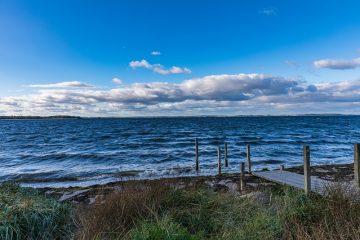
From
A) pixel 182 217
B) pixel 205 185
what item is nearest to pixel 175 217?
pixel 182 217

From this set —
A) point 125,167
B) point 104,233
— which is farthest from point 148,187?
point 125,167

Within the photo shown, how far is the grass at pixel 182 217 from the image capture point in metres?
5.00

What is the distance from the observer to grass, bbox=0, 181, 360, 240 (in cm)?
500

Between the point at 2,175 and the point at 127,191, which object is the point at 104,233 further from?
the point at 2,175

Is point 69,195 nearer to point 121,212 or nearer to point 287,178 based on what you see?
point 121,212

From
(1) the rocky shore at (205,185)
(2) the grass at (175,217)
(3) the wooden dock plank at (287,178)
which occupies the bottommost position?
(1) the rocky shore at (205,185)

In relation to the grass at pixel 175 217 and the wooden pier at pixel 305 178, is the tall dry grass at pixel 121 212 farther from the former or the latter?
the wooden pier at pixel 305 178

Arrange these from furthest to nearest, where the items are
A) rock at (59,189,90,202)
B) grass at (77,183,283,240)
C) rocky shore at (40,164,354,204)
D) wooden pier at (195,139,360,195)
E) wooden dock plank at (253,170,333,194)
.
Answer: rock at (59,189,90,202)
rocky shore at (40,164,354,204)
wooden dock plank at (253,170,333,194)
wooden pier at (195,139,360,195)
grass at (77,183,283,240)

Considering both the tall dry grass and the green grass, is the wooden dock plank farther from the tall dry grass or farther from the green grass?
the green grass

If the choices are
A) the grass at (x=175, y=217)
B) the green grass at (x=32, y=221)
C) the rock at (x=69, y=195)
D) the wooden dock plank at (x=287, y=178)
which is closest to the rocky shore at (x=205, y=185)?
the rock at (x=69, y=195)

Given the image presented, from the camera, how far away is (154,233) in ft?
15.6

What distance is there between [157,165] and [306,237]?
60.2 ft

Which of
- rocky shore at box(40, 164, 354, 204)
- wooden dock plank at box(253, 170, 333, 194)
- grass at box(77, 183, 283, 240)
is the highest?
grass at box(77, 183, 283, 240)

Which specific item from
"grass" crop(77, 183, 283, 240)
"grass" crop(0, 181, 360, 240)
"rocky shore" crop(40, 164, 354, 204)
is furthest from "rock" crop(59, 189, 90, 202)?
"grass" crop(77, 183, 283, 240)
